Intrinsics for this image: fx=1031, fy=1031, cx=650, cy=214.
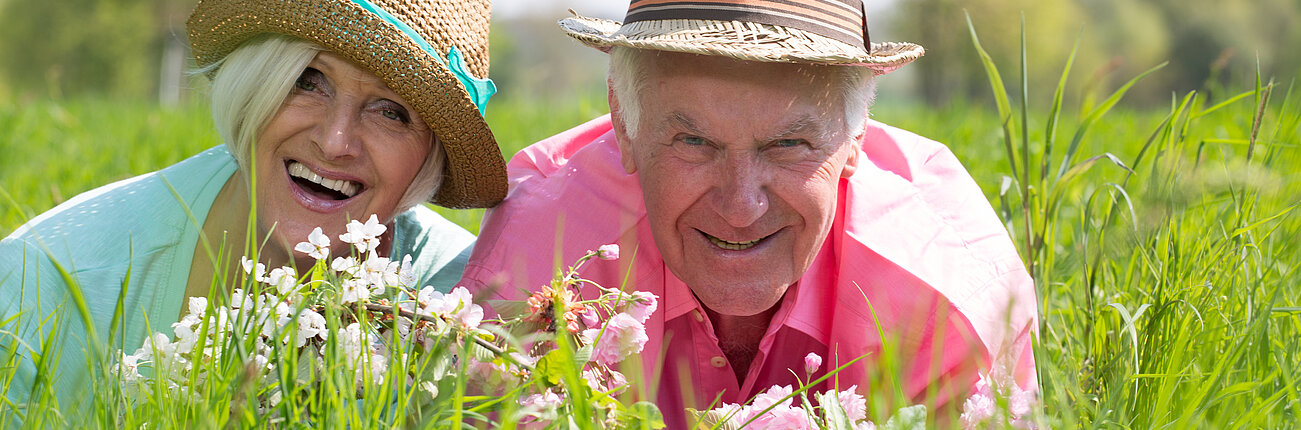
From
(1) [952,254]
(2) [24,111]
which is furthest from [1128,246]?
(2) [24,111]

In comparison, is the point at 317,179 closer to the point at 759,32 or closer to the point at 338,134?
the point at 338,134

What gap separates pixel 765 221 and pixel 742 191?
12 centimetres

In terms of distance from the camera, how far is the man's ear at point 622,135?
2665 millimetres

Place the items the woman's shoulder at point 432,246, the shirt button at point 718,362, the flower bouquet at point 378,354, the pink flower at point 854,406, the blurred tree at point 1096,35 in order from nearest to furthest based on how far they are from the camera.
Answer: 1. the flower bouquet at point 378,354
2. the pink flower at point 854,406
3. the shirt button at point 718,362
4. the woman's shoulder at point 432,246
5. the blurred tree at point 1096,35

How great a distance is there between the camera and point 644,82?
97.5 inches

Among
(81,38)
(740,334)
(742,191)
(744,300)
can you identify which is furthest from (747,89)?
(81,38)

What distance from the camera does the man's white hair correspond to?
2451 millimetres

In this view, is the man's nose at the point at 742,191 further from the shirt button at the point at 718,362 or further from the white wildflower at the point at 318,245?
the white wildflower at the point at 318,245

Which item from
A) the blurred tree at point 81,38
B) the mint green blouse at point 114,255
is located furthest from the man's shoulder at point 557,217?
the blurred tree at point 81,38

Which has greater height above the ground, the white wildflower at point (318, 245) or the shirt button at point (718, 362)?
the white wildflower at point (318, 245)

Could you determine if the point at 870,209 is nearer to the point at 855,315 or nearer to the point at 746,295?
the point at 855,315

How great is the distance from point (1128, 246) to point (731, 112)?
1.14 metres

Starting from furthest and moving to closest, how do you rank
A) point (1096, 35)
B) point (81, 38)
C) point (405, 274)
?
1. point (1096, 35)
2. point (81, 38)
3. point (405, 274)

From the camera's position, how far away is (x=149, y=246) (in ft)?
9.03
